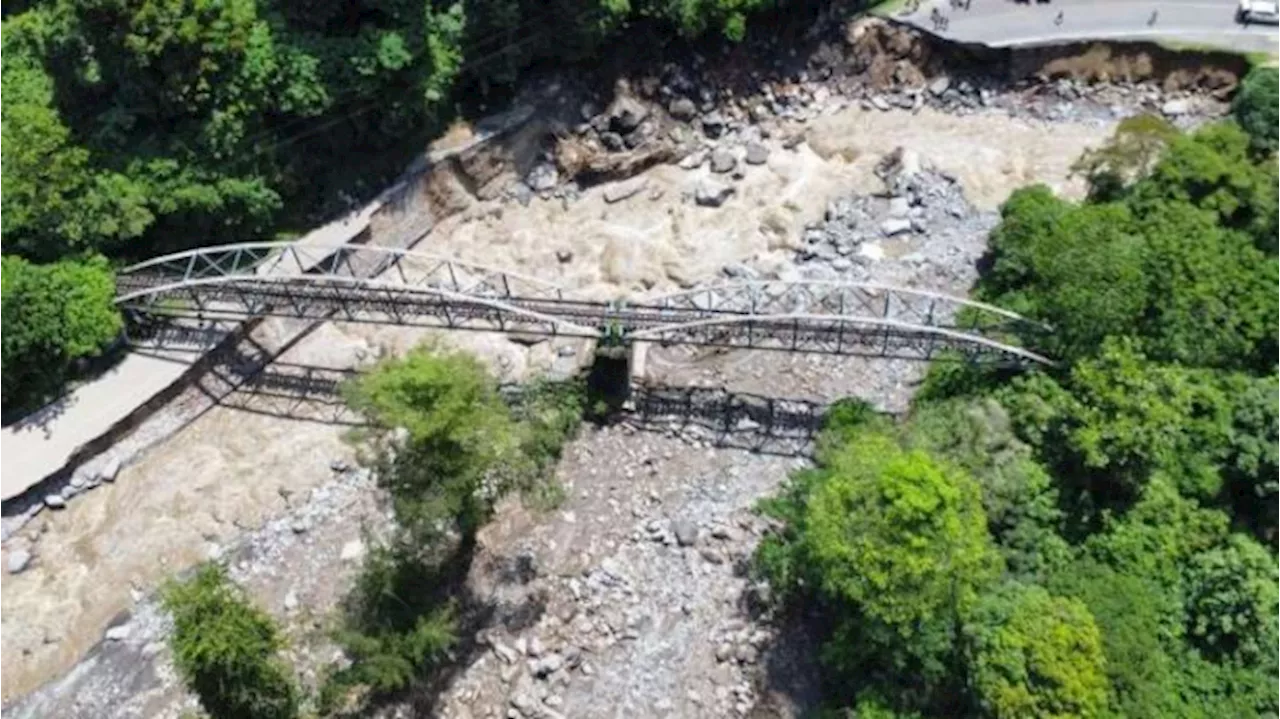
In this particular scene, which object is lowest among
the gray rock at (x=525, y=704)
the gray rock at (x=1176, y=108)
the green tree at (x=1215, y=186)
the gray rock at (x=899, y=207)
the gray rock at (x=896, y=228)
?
the gray rock at (x=525, y=704)

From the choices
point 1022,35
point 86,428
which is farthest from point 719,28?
point 86,428

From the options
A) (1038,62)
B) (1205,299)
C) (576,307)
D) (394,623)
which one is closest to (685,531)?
(576,307)

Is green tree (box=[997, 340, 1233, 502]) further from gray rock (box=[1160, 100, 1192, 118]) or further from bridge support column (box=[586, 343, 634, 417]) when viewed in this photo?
gray rock (box=[1160, 100, 1192, 118])

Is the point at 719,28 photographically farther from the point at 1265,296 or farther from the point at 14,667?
the point at 14,667

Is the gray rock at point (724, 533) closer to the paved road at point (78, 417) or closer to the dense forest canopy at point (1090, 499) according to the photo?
the dense forest canopy at point (1090, 499)

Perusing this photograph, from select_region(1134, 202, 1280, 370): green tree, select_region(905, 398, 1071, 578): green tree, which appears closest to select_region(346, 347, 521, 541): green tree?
select_region(905, 398, 1071, 578): green tree

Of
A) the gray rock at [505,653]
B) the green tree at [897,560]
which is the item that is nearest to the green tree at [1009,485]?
the green tree at [897,560]

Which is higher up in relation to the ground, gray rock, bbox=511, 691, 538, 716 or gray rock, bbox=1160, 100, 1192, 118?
gray rock, bbox=1160, 100, 1192, 118
